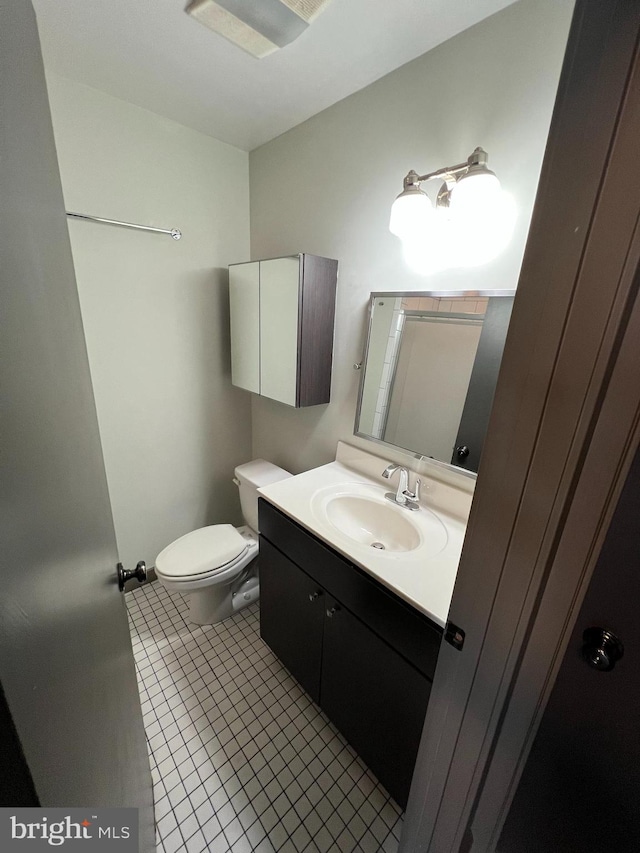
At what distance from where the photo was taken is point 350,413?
4.94ft

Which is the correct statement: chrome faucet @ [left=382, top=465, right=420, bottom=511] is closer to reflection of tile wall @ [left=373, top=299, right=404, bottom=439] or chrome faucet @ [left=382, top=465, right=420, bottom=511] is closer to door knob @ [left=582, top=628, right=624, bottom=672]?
reflection of tile wall @ [left=373, top=299, right=404, bottom=439]

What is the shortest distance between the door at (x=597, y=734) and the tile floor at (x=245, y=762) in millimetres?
695

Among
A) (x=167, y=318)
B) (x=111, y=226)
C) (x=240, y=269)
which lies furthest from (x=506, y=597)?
(x=111, y=226)

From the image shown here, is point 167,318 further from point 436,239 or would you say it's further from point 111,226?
point 436,239

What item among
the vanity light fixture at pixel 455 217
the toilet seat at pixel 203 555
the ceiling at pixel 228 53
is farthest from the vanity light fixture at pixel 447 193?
the toilet seat at pixel 203 555

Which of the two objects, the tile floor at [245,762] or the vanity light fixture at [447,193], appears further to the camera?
the tile floor at [245,762]

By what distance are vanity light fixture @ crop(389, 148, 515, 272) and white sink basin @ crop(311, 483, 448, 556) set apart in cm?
87

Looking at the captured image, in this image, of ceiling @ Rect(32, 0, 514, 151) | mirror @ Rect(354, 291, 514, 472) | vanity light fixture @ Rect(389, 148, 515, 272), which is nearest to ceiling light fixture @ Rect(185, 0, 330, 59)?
ceiling @ Rect(32, 0, 514, 151)

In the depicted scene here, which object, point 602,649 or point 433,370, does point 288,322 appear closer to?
point 433,370

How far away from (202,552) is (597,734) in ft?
4.73

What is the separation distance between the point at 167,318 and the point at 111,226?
414mm

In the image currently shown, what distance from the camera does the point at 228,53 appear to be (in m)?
1.05

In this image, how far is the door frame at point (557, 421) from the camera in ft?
1.32

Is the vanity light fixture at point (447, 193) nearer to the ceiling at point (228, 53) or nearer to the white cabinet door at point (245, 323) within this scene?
the ceiling at point (228, 53)
